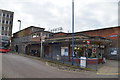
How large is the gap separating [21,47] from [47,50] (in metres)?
18.3

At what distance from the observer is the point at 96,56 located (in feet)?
65.6

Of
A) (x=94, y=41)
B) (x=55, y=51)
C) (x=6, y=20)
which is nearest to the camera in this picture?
(x=94, y=41)

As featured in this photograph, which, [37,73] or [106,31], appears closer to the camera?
[37,73]

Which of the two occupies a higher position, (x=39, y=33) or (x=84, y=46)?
(x=39, y=33)

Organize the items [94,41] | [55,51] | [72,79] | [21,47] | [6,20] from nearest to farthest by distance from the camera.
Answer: [72,79] < [94,41] < [55,51] < [21,47] < [6,20]

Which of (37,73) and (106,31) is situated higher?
(106,31)

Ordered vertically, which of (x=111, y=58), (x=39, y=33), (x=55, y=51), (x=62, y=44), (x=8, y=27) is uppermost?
(x=8, y=27)

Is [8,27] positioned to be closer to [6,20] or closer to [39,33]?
[6,20]

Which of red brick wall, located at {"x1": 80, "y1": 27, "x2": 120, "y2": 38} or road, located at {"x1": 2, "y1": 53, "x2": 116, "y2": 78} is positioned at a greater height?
red brick wall, located at {"x1": 80, "y1": 27, "x2": 120, "y2": 38}

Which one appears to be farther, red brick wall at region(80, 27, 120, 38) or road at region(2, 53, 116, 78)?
red brick wall at region(80, 27, 120, 38)

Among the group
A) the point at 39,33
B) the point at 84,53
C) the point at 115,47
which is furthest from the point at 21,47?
the point at 115,47

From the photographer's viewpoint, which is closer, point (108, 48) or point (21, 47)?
point (108, 48)

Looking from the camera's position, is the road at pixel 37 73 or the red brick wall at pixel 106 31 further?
the red brick wall at pixel 106 31

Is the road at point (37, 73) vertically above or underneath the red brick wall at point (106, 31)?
underneath
